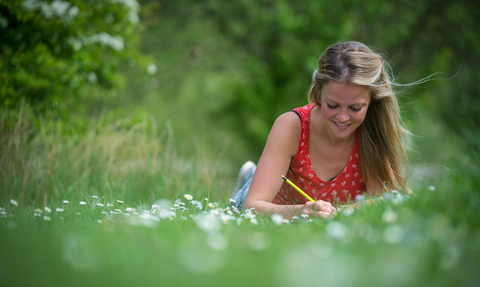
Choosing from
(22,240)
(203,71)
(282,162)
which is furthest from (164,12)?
(22,240)

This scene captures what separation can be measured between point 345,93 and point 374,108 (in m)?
0.48

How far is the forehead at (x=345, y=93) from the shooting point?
2.71 meters

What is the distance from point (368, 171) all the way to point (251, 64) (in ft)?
36.1

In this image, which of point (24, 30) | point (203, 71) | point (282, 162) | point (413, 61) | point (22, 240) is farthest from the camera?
point (203, 71)

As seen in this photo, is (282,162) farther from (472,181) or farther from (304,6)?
(304,6)

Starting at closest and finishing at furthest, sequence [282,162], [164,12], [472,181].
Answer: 1. [472,181]
2. [282,162]
3. [164,12]

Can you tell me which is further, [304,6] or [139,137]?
[304,6]

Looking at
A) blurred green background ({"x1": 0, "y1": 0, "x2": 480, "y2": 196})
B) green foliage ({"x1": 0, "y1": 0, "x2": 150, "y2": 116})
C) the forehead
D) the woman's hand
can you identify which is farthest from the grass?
blurred green background ({"x1": 0, "y1": 0, "x2": 480, "y2": 196})

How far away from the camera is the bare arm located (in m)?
2.69

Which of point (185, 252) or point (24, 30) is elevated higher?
point (24, 30)

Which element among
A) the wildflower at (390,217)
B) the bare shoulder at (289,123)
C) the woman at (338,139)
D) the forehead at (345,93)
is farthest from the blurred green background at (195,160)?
Answer: the bare shoulder at (289,123)

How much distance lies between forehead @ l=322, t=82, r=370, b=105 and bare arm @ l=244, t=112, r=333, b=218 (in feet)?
1.34

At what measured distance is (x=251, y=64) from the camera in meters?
13.7

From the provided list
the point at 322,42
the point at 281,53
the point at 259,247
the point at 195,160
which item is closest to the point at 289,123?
the point at 259,247
